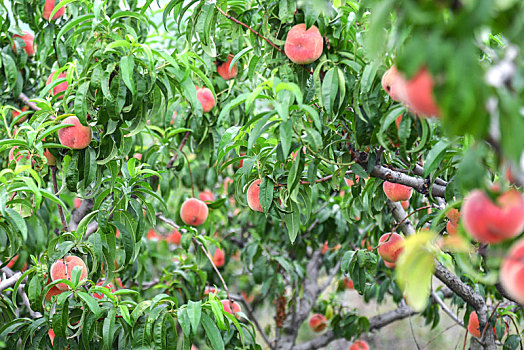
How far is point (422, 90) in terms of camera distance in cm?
53

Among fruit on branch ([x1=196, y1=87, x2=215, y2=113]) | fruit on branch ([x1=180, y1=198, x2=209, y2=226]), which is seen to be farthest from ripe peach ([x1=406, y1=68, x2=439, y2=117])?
fruit on branch ([x1=180, y1=198, x2=209, y2=226])

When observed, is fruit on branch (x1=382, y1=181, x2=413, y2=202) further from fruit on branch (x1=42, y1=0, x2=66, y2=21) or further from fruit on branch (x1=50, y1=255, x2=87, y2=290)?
fruit on branch (x1=42, y1=0, x2=66, y2=21)

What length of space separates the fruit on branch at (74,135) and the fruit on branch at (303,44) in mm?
574

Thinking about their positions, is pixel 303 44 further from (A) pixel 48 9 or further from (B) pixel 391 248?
(A) pixel 48 9

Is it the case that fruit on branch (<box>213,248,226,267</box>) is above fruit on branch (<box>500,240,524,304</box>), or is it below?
below

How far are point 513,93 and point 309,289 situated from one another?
2612 mm

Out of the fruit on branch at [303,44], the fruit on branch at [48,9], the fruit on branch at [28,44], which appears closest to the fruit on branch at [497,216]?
the fruit on branch at [303,44]

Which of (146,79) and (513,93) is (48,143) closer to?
(146,79)

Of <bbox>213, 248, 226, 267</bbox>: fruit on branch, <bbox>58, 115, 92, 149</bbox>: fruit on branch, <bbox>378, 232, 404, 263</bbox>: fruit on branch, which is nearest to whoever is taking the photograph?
<bbox>58, 115, 92, 149</bbox>: fruit on branch

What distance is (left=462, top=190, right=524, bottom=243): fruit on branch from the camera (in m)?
0.57

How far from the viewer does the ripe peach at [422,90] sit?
1.72 ft

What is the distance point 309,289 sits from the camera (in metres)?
3.03

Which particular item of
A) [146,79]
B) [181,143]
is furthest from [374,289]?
[146,79]

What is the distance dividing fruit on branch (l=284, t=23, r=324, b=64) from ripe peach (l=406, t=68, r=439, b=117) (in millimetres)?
643
